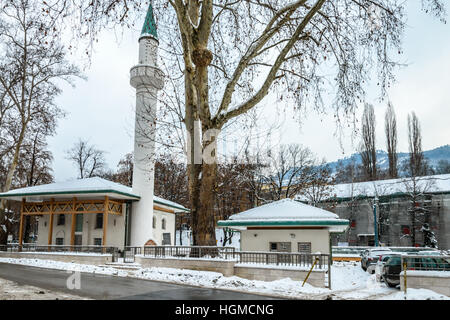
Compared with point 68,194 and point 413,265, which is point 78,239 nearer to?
point 68,194

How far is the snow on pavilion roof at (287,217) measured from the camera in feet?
65.2

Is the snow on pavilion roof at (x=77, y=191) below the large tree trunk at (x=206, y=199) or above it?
above

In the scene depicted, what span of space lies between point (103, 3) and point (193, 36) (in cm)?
390

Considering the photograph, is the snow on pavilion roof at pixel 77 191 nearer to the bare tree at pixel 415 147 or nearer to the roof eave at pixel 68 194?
the roof eave at pixel 68 194

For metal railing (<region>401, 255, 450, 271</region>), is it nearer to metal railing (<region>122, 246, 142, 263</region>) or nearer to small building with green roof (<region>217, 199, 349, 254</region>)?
small building with green roof (<region>217, 199, 349, 254</region>)

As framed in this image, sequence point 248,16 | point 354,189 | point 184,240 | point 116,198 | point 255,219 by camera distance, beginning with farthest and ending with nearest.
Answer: point 184,240, point 354,189, point 116,198, point 255,219, point 248,16

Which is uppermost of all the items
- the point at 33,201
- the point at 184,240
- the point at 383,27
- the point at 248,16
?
the point at 248,16

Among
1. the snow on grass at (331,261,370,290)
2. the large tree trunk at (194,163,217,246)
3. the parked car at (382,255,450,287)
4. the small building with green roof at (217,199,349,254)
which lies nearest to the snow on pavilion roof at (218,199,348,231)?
the small building with green roof at (217,199,349,254)

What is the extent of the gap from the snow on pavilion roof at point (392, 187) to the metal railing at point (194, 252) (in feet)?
89.7

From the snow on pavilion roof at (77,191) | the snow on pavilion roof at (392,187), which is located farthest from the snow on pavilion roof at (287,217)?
the snow on pavilion roof at (392,187)

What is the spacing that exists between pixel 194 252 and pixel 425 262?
9140mm
